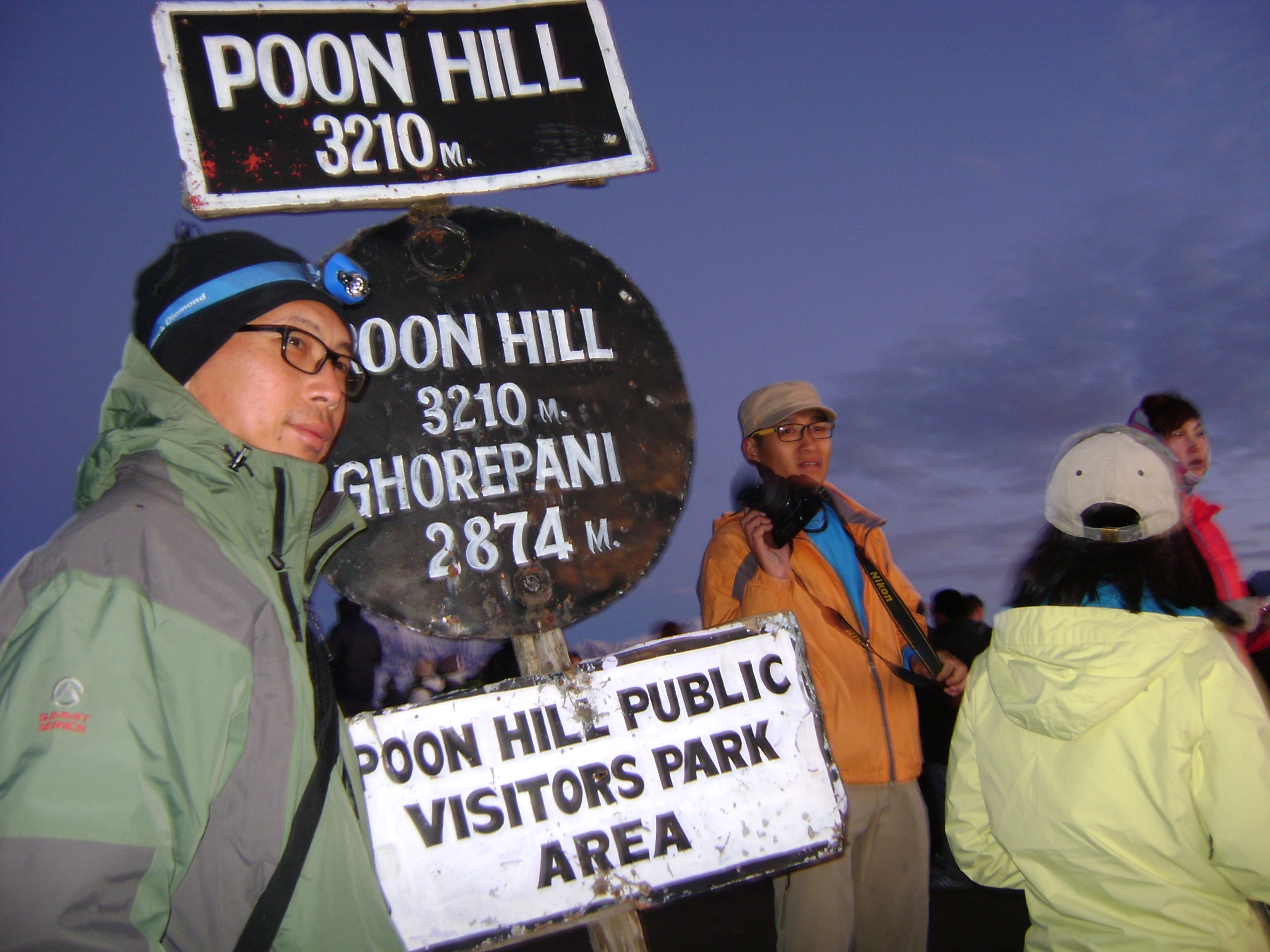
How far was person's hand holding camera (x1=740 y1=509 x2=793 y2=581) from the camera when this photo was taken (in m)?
2.54

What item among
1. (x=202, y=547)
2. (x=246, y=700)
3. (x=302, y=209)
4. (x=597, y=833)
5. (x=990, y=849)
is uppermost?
(x=302, y=209)

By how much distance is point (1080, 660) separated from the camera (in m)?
1.66

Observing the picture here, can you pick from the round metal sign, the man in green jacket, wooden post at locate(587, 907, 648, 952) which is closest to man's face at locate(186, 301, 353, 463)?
the man in green jacket

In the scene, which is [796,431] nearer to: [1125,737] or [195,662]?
[1125,737]

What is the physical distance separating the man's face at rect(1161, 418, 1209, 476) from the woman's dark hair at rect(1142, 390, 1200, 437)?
0.02 m

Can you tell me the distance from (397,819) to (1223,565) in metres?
3.14

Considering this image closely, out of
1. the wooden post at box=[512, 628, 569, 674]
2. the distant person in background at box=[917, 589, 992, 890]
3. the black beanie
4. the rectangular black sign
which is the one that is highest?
the rectangular black sign

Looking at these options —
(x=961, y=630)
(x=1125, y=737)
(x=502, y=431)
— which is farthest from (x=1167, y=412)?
(x=502, y=431)

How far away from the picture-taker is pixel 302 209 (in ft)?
6.22

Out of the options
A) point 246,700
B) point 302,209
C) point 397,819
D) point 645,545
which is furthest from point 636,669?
point 302,209

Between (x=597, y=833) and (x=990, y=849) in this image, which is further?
(x=990, y=849)

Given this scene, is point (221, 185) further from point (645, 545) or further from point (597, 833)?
point (597, 833)

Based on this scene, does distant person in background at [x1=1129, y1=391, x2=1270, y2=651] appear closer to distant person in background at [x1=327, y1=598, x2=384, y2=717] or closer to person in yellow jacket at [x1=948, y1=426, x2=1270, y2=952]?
person in yellow jacket at [x1=948, y1=426, x2=1270, y2=952]

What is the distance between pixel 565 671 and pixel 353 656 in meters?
2.96
